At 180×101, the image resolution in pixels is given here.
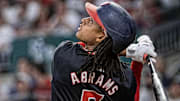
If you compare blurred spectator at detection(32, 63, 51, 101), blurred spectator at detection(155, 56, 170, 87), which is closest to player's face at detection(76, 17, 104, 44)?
blurred spectator at detection(155, 56, 170, 87)

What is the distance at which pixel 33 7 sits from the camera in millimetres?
10492

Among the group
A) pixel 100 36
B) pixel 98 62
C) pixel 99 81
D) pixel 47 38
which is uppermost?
pixel 47 38

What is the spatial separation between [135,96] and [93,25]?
1.97 ft

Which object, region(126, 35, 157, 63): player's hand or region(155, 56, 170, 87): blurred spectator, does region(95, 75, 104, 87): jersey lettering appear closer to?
region(126, 35, 157, 63): player's hand

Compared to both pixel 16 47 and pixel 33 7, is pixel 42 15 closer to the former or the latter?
pixel 33 7

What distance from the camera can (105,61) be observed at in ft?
11.2

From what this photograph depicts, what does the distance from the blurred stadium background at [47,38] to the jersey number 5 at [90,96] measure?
3.91m

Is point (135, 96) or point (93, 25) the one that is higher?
point (93, 25)

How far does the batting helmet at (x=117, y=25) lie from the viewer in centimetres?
329

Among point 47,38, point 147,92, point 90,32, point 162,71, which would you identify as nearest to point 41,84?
point 47,38

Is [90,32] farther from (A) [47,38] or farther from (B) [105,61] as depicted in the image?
(A) [47,38]

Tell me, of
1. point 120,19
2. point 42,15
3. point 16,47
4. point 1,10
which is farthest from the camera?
point 1,10

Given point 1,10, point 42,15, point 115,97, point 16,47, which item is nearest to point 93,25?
point 115,97

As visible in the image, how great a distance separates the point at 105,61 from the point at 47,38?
5622 mm
